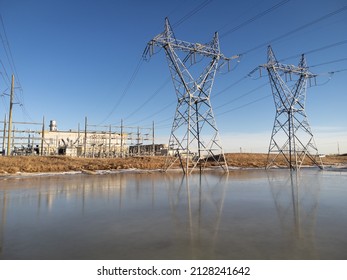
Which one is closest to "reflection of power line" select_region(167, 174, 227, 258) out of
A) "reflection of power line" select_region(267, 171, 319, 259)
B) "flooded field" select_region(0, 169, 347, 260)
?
"flooded field" select_region(0, 169, 347, 260)

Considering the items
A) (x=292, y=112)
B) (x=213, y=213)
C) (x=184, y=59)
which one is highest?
(x=184, y=59)

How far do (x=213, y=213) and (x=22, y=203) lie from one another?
5.33 meters

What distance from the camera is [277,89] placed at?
2138cm

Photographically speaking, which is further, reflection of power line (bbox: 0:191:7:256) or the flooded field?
reflection of power line (bbox: 0:191:7:256)

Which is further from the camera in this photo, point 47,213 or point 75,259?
point 47,213

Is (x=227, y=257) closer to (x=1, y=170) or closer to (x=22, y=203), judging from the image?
(x=22, y=203)

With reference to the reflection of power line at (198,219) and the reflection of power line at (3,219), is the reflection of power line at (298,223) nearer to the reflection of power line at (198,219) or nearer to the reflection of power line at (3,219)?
the reflection of power line at (198,219)

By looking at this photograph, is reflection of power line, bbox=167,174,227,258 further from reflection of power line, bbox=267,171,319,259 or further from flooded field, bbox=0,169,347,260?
reflection of power line, bbox=267,171,319,259

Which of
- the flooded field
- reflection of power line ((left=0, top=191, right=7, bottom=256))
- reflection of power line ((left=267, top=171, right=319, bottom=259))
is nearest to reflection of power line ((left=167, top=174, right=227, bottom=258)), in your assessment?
the flooded field

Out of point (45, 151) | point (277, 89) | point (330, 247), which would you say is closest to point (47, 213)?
point (330, 247)

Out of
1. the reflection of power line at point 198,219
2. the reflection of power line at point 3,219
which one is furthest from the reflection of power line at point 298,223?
the reflection of power line at point 3,219

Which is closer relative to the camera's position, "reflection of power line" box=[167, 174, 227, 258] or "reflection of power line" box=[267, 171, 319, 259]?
"reflection of power line" box=[267, 171, 319, 259]

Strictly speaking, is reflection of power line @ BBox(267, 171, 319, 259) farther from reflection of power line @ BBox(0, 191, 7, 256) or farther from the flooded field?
reflection of power line @ BBox(0, 191, 7, 256)
